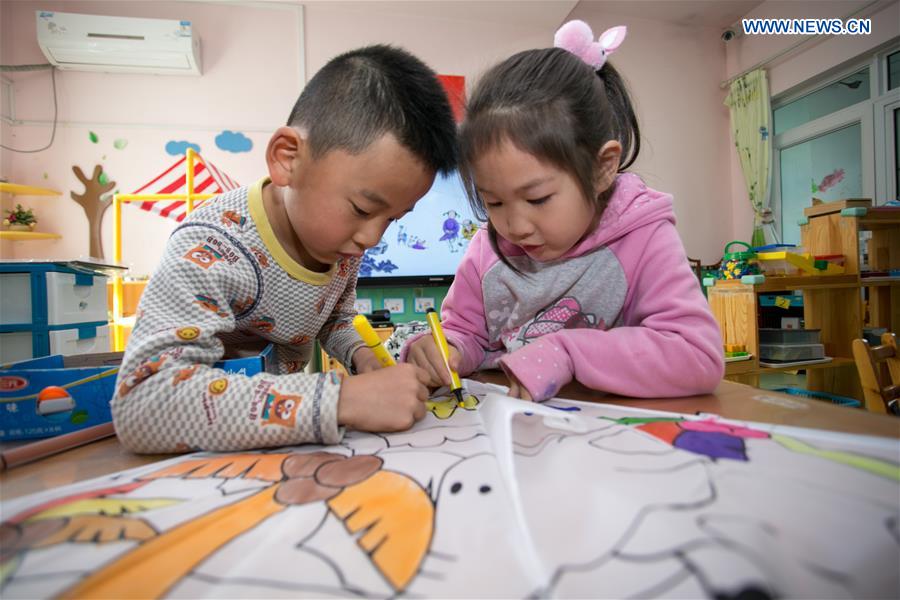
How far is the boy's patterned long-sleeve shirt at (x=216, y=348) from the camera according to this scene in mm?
404

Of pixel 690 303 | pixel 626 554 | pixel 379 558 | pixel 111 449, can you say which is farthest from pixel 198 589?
pixel 690 303

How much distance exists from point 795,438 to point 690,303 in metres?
0.27

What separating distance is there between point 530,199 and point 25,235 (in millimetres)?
3100

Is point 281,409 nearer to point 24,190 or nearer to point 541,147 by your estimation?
point 541,147

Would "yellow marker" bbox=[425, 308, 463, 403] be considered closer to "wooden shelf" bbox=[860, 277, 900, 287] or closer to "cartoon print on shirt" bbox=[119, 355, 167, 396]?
"cartoon print on shirt" bbox=[119, 355, 167, 396]

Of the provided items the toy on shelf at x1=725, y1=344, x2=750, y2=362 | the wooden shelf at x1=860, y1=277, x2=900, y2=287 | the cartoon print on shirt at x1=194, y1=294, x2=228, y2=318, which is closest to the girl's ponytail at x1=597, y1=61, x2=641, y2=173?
the cartoon print on shirt at x1=194, y1=294, x2=228, y2=318

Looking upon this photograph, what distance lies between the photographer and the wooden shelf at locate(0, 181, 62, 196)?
96.2 inches

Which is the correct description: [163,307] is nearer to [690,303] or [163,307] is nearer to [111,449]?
[111,449]

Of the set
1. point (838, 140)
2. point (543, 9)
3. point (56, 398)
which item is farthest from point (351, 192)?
point (838, 140)

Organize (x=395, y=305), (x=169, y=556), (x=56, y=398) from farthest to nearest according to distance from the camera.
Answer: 1. (x=395, y=305)
2. (x=56, y=398)
3. (x=169, y=556)

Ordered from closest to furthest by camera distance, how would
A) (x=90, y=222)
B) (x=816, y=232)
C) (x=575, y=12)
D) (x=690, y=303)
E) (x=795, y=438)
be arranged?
1. (x=795, y=438)
2. (x=690, y=303)
3. (x=816, y=232)
4. (x=90, y=222)
5. (x=575, y=12)

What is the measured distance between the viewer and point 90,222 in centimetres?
273

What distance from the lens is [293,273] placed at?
2.12 ft

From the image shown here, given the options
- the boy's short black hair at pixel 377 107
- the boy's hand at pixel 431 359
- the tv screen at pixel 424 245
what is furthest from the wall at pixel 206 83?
the boy's hand at pixel 431 359
